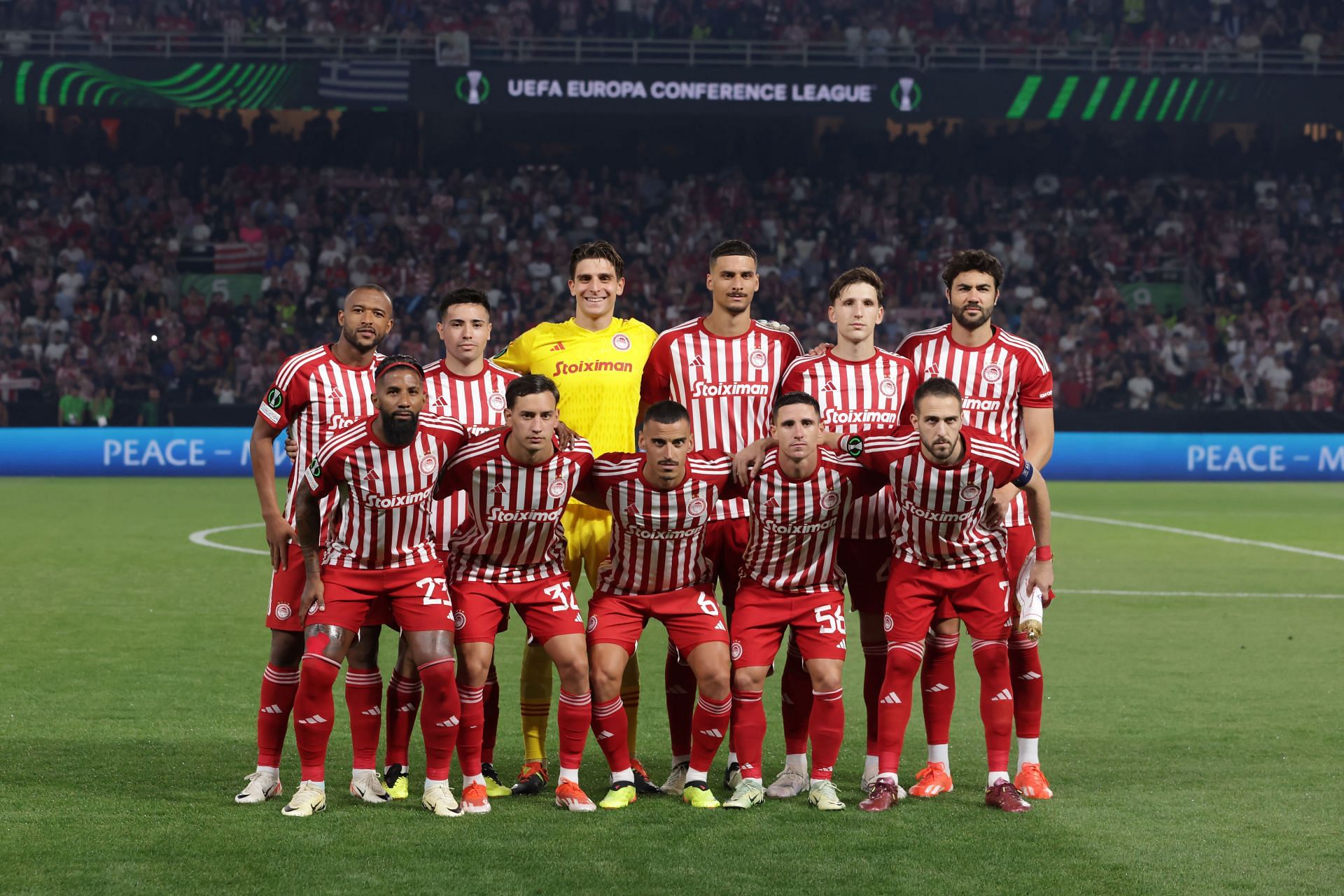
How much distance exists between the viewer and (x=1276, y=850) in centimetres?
502

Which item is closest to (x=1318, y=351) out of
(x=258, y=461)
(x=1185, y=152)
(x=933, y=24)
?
(x=1185, y=152)

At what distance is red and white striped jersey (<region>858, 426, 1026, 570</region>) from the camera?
5.72 metres

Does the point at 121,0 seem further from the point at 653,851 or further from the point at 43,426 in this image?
the point at 653,851

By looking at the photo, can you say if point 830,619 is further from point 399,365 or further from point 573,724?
point 399,365

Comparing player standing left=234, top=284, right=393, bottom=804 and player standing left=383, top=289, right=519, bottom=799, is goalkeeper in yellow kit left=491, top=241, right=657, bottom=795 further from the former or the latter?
player standing left=234, top=284, right=393, bottom=804

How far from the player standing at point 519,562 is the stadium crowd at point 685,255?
65.4 ft

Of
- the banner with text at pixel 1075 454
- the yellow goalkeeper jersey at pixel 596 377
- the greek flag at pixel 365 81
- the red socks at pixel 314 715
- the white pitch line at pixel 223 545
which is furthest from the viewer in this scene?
the greek flag at pixel 365 81

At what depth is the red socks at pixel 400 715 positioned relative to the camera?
5.88 meters

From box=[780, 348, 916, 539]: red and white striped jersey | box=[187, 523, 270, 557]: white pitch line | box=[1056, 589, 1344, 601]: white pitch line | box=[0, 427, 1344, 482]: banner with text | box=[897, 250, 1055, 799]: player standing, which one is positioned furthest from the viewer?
box=[0, 427, 1344, 482]: banner with text

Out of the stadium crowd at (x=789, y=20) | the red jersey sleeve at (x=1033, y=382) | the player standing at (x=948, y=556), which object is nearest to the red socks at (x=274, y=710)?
the player standing at (x=948, y=556)

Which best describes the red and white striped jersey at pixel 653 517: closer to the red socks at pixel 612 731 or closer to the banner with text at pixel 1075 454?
the red socks at pixel 612 731

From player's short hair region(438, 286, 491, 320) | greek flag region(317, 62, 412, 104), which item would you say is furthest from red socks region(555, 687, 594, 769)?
greek flag region(317, 62, 412, 104)

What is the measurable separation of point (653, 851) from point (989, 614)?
169 cm

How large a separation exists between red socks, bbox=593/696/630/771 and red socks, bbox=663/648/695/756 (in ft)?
1.24
